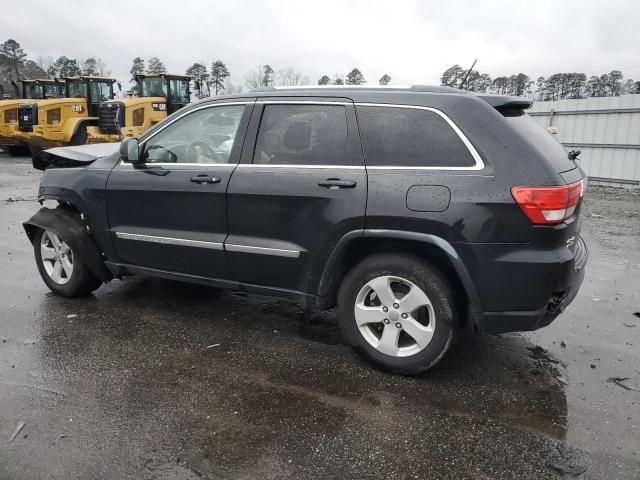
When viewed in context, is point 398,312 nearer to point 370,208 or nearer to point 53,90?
point 370,208

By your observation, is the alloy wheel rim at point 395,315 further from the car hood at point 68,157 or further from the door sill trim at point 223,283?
the car hood at point 68,157

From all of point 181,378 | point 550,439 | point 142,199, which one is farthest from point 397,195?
point 142,199

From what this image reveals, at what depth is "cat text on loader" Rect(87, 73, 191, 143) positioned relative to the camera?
1756cm

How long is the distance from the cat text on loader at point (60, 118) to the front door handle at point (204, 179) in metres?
16.9

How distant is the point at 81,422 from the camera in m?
3.01

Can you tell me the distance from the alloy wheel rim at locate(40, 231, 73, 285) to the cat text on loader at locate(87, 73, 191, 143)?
1324 centimetres

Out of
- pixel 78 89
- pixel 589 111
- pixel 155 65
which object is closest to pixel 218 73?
pixel 155 65

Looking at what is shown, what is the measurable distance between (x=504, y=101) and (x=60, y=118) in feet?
64.0

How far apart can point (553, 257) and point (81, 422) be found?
2938 millimetres

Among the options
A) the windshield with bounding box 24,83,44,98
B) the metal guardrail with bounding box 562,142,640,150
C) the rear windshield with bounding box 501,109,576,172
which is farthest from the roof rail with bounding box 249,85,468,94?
the windshield with bounding box 24,83,44,98

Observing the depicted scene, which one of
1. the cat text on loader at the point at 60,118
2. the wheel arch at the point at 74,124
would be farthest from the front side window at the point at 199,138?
the wheel arch at the point at 74,124

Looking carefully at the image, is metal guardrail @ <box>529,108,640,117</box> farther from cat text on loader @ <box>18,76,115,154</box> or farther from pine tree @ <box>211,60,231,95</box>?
pine tree @ <box>211,60,231,95</box>

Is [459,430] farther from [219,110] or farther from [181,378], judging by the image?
[219,110]

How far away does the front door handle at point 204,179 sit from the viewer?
3.96 m
